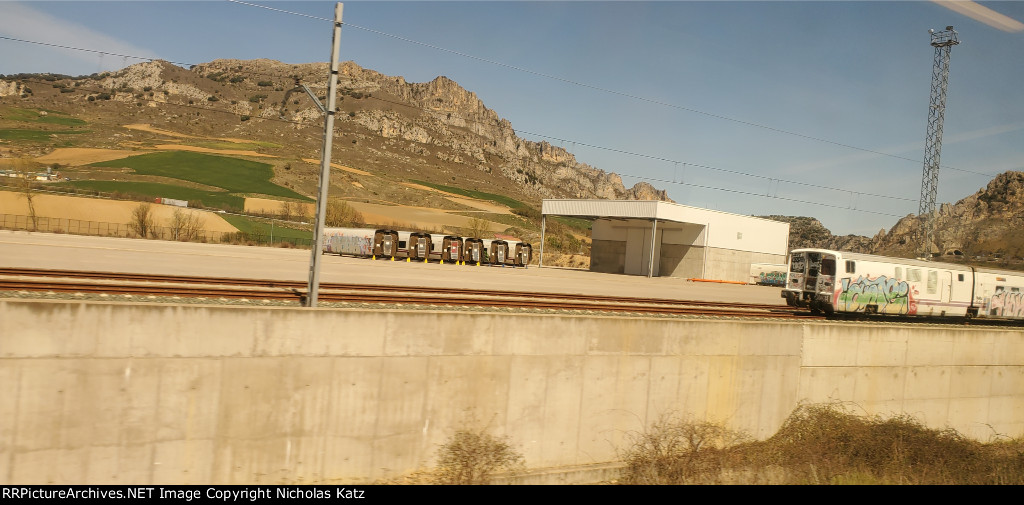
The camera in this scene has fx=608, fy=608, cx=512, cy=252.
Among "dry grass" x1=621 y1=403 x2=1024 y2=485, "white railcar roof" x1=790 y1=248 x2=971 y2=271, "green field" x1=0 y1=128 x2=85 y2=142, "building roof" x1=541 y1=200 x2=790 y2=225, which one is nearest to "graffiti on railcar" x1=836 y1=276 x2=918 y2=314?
"white railcar roof" x1=790 y1=248 x2=971 y2=271

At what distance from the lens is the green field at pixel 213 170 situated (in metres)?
93.6

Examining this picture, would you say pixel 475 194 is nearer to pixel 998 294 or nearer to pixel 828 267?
pixel 998 294

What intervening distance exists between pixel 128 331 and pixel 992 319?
114 feet

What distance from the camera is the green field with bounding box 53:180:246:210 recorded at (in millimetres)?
75938

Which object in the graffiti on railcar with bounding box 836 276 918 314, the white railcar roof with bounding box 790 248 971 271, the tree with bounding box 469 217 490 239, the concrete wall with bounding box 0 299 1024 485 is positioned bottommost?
the concrete wall with bounding box 0 299 1024 485

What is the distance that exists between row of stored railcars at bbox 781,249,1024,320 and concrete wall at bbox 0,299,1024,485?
6.36m

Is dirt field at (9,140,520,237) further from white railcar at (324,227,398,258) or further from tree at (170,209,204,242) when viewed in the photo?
white railcar at (324,227,398,258)

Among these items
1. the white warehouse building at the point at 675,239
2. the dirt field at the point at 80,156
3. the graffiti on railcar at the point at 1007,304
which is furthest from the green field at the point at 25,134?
the graffiti on railcar at the point at 1007,304

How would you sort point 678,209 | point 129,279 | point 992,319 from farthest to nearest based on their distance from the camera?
point 678,209, point 992,319, point 129,279

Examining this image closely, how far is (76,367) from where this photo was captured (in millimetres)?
10234

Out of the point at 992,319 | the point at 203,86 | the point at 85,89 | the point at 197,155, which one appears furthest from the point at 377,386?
the point at 203,86

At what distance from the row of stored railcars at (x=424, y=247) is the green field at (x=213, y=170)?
145 feet

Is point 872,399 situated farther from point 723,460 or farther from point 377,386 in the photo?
point 377,386

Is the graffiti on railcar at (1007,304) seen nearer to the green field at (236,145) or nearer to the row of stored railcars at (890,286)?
the row of stored railcars at (890,286)
